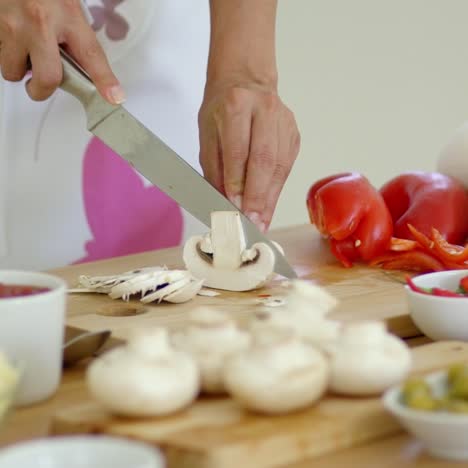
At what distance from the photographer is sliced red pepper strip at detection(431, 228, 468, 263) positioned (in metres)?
1.67

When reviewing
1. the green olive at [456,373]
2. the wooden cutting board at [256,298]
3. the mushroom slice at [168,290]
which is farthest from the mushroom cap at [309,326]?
the mushroom slice at [168,290]

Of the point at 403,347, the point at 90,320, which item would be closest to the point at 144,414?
the point at 403,347

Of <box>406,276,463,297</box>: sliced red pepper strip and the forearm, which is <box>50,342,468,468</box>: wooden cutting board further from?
the forearm

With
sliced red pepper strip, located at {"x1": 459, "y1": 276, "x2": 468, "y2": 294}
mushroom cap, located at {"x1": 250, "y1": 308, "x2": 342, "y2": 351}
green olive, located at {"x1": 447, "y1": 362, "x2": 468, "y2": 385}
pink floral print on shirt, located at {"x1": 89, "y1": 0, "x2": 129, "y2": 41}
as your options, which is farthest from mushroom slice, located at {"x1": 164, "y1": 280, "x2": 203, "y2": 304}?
pink floral print on shirt, located at {"x1": 89, "y1": 0, "x2": 129, "y2": 41}

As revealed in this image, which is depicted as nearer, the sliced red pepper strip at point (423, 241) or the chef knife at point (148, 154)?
the chef knife at point (148, 154)

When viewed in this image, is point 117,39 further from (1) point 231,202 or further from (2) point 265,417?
(2) point 265,417

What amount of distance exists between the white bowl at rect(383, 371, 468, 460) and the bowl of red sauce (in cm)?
33

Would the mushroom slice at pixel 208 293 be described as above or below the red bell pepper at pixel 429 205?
below

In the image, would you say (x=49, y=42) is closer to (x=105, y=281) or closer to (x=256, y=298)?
(x=105, y=281)

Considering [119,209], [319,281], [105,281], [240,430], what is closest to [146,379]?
[240,430]

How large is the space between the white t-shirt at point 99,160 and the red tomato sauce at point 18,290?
3.33 feet

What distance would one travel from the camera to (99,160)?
209 centimetres

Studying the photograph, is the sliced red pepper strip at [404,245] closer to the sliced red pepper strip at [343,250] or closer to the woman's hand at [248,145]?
the sliced red pepper strip at [343,250]

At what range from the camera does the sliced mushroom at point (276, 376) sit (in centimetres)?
88
